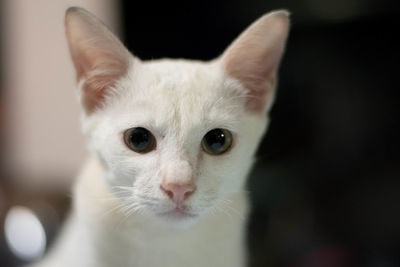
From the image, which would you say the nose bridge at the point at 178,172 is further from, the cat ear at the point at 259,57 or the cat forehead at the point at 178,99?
the cat ear at the point at 259,57

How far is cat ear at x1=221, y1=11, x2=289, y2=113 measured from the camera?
2.42 feet

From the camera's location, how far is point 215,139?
2.47 ft

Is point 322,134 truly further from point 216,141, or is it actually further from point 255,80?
point 216,141

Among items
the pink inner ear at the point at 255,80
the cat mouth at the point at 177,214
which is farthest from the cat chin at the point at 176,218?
the pink inner ear at the point at 255,80

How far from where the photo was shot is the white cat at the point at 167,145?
2.35ft

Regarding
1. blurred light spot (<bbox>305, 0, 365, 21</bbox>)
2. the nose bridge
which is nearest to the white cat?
A: the nose bridge

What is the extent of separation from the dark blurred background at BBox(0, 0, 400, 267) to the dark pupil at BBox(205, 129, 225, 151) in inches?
11.6

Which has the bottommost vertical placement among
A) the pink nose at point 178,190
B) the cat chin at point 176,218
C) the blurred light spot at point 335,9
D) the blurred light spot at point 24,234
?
the blurred light spot at point 24,234

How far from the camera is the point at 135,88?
793 millimetres

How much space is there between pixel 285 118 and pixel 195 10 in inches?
13.9

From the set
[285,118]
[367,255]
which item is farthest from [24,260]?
[367,255]

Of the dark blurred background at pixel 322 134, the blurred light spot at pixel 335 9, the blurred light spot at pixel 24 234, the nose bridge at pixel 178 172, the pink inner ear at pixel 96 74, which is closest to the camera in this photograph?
the nose bridge at pixel 178 172

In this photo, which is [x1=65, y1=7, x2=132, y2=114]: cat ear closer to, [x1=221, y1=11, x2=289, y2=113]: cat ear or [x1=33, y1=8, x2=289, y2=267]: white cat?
[x1=33, y1=8, x2=289, y2=267]: white cat

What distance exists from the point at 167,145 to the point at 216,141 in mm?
85
